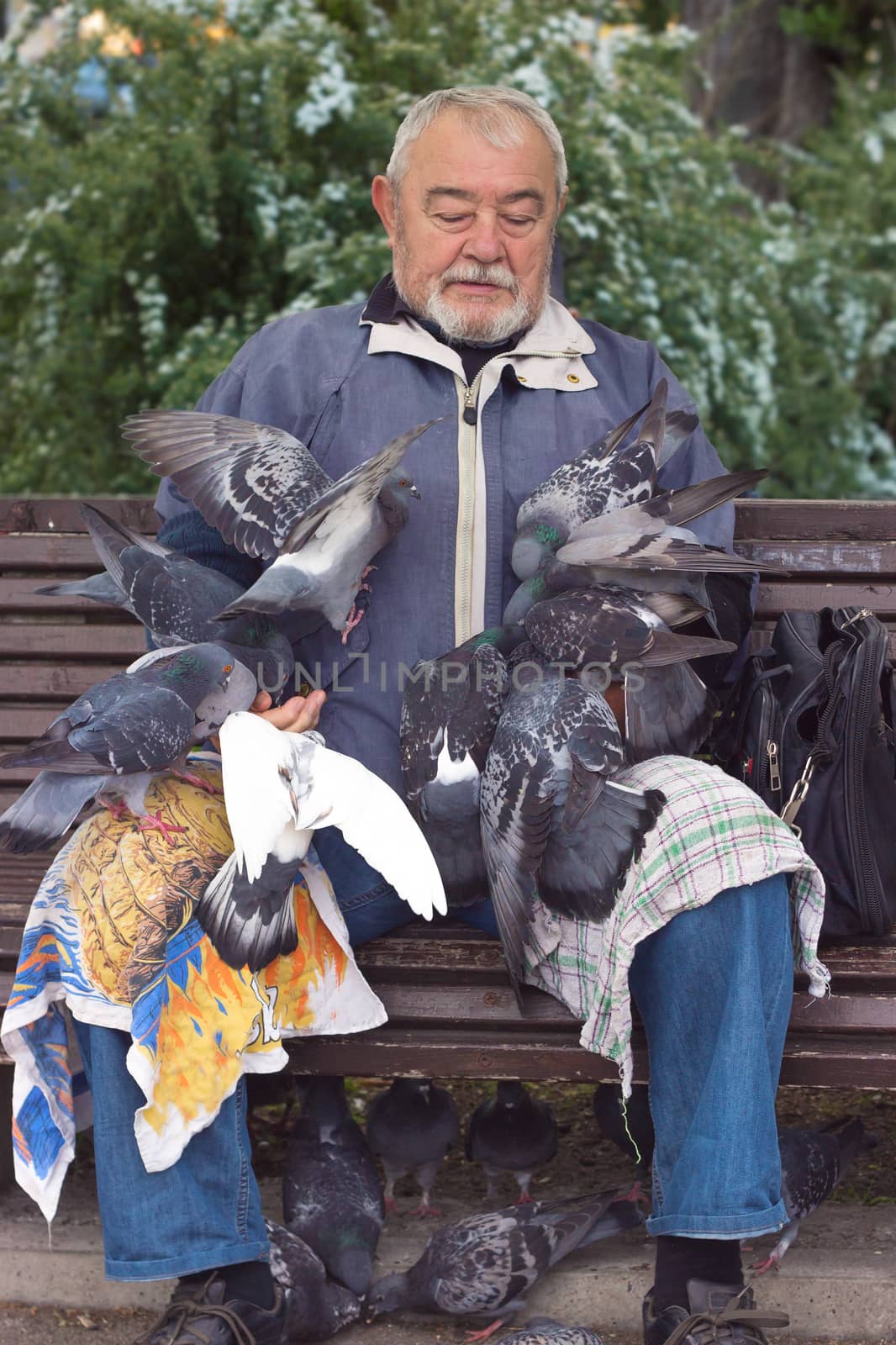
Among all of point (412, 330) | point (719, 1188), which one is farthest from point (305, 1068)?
point (412, 330)

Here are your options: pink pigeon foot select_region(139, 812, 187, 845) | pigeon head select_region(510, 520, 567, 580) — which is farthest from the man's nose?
pink pigeon foot select_region(139, 812, 187, 845)

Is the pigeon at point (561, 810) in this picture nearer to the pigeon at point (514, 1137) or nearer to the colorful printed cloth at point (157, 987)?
the colorful printed cloth at point (157, 987)

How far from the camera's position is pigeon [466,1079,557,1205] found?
276 cm

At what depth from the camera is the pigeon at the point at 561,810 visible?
2221mm

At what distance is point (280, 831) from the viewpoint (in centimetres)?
218

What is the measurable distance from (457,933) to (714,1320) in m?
0.71

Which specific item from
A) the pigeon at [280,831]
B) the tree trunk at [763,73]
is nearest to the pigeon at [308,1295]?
the pigeon at [280,831]

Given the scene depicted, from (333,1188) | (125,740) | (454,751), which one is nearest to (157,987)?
(125,740)

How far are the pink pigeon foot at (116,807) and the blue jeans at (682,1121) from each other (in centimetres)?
32

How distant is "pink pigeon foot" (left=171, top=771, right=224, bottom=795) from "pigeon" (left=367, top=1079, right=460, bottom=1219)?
79cm

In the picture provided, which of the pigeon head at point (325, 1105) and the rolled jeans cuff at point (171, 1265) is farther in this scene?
the pigeon head at point (325, 1105)

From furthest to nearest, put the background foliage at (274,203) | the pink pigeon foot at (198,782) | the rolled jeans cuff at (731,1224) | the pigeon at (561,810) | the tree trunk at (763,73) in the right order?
the tree trunk at (763,73) → the background foliage at (274,203) → the pink pigeon foot at (198,782) → the pigeon at (561,810) → the rolled jeans cuff at (731,1224)

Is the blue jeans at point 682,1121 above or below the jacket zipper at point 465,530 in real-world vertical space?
below

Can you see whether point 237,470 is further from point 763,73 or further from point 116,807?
point 763,73
